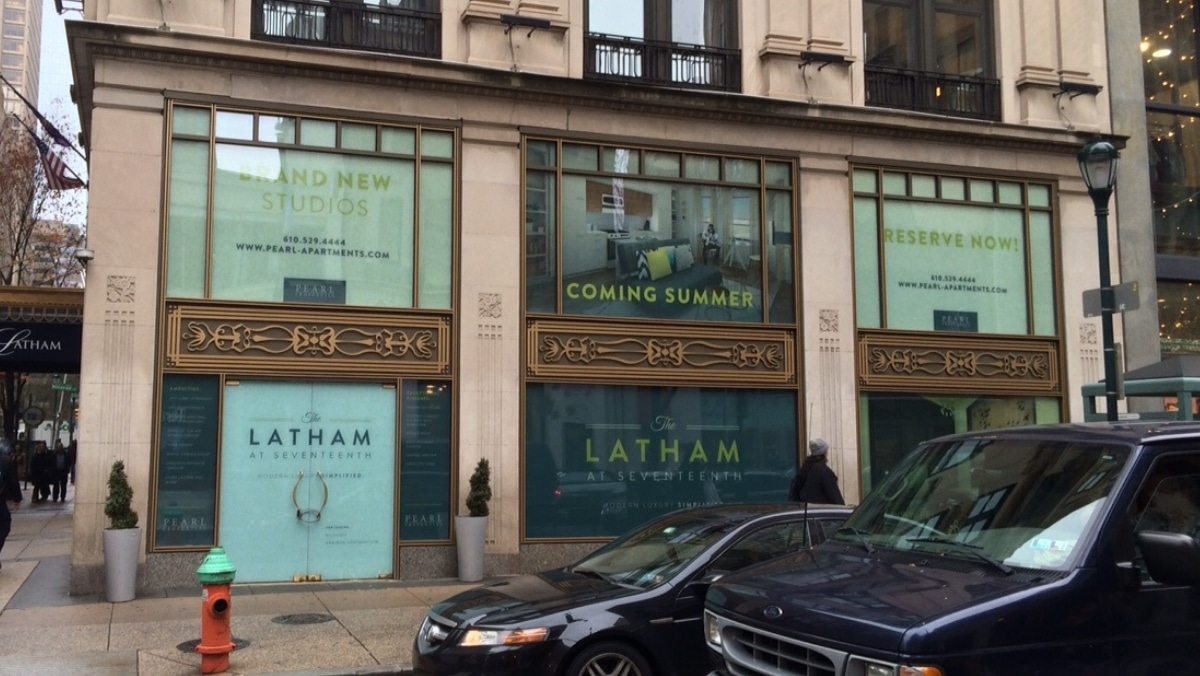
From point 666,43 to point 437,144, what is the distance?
13.4ft

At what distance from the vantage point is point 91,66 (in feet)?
46.0

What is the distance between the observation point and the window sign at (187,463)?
1326 centimetres

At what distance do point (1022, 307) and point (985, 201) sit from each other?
1.93m

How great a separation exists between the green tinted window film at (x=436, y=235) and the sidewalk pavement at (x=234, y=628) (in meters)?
4.01

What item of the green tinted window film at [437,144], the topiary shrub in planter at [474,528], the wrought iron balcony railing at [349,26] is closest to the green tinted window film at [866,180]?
the green tinted window film at [437,144]

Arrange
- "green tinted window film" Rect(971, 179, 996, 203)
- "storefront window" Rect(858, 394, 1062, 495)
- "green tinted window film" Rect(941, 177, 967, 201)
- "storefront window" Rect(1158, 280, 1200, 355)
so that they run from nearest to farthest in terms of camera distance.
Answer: "storefront window" Rect(858, 394, 1062, 495), "green tinted window film" Rect(941, 177, 967, 201), "green tinted window film" Rect(971, 179, 996, 203), "storefront window" Rect(1158, 280, 1200, 355)

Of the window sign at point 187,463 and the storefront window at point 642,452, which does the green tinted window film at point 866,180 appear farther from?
the window sign at point 187,463

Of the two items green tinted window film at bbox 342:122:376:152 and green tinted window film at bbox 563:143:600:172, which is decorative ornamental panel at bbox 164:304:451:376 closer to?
green tinted window film at bbox 342:122:376:152

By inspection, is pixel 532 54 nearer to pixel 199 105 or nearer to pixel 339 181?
pixel 339 181

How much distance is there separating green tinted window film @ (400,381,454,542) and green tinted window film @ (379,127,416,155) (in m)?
3.33

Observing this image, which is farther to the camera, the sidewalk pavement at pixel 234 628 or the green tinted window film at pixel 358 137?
the green tinted window film at pixel 358 137

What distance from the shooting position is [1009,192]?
710 inches

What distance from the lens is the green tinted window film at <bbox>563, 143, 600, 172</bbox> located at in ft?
51.5

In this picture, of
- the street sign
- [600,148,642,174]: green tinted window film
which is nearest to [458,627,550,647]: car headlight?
the street sign
